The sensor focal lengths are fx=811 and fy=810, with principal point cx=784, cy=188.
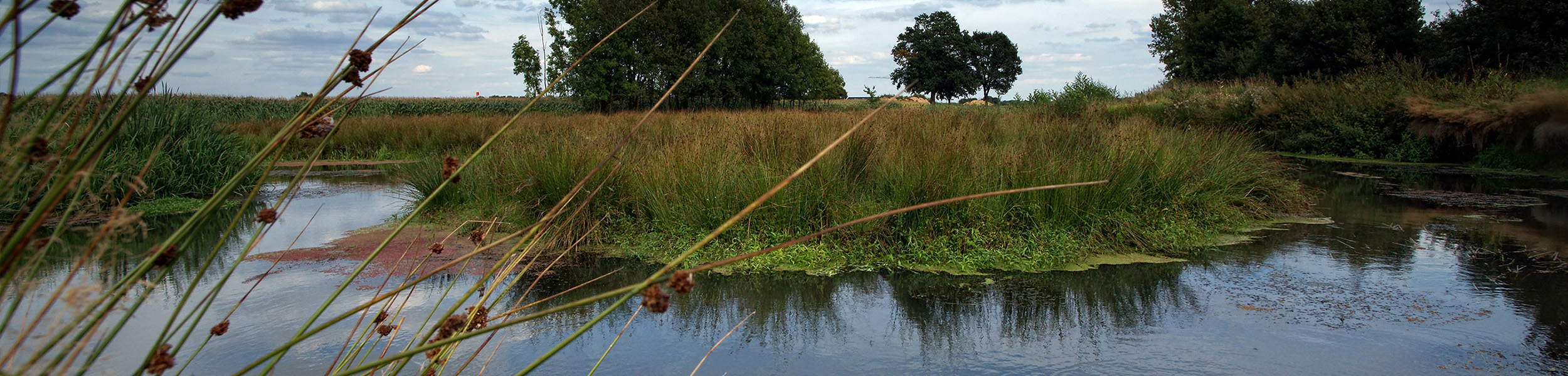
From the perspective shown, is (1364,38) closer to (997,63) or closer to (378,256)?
(378,256)

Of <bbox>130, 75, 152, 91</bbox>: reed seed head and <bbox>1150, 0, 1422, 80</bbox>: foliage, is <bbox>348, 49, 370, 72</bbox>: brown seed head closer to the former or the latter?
<bbox>130, 75, 152, 91</bbox>: reed seed head

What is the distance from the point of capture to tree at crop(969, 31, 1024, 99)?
66000mm

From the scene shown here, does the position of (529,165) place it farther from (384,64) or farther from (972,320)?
(384,64)

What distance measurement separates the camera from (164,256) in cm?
137

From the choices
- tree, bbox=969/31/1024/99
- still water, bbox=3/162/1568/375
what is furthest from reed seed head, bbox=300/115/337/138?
tree, bbox=969/31/1024/99

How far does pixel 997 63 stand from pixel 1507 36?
165 feet

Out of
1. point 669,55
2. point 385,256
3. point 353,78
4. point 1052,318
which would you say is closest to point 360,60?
point 353,78

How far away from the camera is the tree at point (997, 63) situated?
2598 inches

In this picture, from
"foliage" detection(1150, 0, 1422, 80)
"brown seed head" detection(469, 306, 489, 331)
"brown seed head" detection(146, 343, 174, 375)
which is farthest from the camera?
"foliage" detection(1150, 0, 1422, 80)

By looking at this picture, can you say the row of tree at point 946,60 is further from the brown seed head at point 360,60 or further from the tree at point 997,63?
the brown seed head at point 360,60

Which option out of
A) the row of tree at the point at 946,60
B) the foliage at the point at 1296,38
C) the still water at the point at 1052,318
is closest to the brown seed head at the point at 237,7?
the still water at the point at 1052,318

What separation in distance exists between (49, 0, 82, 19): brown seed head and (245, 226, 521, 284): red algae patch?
4199 mm

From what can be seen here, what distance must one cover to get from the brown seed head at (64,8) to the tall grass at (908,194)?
188 inches

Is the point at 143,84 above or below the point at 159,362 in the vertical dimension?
above
